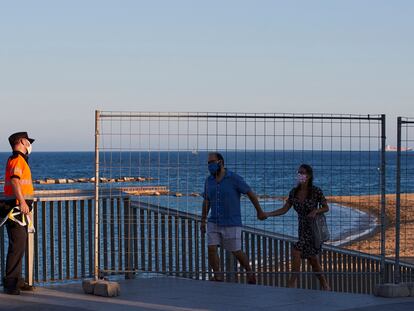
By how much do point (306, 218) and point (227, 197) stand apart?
3.34 feet

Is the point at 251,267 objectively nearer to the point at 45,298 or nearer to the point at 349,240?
the point at 45,298

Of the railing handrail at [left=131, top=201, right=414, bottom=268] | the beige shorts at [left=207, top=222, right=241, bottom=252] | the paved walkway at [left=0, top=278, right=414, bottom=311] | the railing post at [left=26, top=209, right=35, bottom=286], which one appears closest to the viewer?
the paved walkway at [left=0, top=278, right=414, bottom=311]

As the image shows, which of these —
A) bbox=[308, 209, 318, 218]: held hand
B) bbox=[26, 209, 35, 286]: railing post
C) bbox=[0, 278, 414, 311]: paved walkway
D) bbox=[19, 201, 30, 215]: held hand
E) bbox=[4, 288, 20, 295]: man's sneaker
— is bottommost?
bbox=[0, 278, 414, 311]: paved walkway

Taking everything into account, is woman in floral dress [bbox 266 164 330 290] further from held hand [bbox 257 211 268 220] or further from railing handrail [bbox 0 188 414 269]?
railing handrail [bbox 0 188 414 269]

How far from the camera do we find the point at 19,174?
12.0m

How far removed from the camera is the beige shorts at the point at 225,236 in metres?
13.5

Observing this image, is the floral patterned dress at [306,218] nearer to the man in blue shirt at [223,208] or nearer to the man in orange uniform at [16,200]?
the man in blue shirt at [223,208]

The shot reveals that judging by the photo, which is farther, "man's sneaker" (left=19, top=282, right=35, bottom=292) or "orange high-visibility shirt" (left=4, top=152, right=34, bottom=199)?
"man's sneaker" (left=19, top=282, right=35, bottom=292)

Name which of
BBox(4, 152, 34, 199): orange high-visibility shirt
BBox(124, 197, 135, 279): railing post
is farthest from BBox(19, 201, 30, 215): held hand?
BBox(124, 197, 135, 279): railing post

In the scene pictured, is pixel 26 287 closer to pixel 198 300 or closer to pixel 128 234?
pixel 128 234

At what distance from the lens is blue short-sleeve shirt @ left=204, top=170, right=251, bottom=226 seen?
13.4m

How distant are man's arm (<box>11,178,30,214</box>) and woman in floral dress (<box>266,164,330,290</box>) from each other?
10.5 ft

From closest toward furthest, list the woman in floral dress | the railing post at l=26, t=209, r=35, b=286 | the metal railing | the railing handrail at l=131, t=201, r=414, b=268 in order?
1. the railing post at l=26, t=209, r=35, b=286
2. the metal railing
3. the woman in floral dress
4. the railing handrail at l=131, t=201, r=414, b=268

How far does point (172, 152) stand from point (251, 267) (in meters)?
2.59
